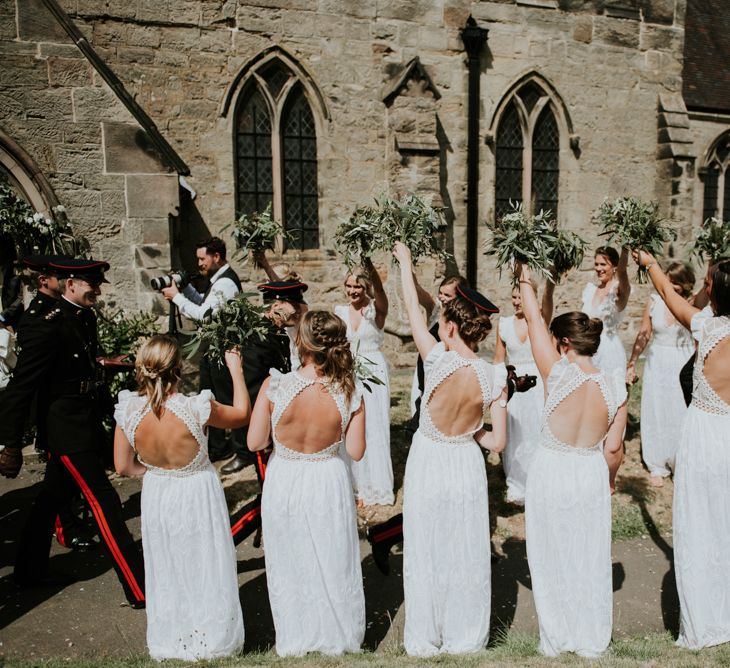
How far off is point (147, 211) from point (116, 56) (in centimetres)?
357

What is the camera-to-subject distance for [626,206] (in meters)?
5.38

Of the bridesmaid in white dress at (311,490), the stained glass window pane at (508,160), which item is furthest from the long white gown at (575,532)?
the stained glass window pane at (508,160)

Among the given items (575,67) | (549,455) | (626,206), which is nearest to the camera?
(549,455)

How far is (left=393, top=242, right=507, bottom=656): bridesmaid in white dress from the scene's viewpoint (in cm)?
364

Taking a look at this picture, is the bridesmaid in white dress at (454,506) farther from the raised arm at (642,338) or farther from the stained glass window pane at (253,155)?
the stained glass window pane at (253,155)

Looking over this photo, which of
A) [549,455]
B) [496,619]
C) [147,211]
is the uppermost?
[147,211]

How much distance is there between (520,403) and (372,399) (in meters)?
1.42

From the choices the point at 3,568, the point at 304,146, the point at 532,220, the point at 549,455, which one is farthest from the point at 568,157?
the point at 3,568

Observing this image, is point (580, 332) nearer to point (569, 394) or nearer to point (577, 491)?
point (569, 394)

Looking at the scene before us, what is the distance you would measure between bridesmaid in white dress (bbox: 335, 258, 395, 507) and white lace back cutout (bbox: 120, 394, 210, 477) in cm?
251

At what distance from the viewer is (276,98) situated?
11008 millimetres

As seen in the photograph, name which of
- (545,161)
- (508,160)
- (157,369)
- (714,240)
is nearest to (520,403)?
(714,240)

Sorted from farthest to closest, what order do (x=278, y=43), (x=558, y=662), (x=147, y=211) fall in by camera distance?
(x=278, y=43), (x=147, y=211), (x=558, y=662)

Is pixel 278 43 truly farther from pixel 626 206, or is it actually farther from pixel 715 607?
pixel 715 607
